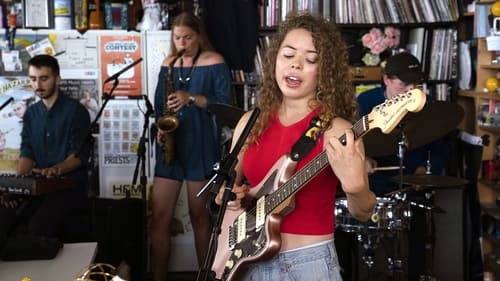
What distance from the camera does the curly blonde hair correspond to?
192 centimetres

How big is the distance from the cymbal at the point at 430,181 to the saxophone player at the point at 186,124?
3.60 feet

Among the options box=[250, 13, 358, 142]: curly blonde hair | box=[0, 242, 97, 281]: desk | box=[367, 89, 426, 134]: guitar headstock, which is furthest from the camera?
box=[0, 242, 97, 281]: desk

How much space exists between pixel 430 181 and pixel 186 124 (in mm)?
1380

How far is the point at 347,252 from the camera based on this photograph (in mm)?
3750

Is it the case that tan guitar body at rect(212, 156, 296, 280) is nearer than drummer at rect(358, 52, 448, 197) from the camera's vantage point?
Yes

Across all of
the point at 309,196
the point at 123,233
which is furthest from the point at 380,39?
the point at 309,196

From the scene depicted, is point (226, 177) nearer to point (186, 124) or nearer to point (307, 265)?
point (307, 265)

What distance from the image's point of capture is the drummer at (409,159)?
11.2 ft

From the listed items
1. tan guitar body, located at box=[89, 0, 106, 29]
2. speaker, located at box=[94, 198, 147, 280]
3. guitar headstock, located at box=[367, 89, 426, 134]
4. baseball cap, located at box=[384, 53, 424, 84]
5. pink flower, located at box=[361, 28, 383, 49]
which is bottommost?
speaker, located at box=[94, 198, 147, 280]

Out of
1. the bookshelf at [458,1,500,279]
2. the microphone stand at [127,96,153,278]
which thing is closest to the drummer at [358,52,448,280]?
the bookshelf at [458,1,500,279]

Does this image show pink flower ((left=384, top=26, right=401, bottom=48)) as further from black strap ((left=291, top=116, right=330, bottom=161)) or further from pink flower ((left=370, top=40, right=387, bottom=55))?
black strap ((left=291, top=116, right=330, bottom=161))

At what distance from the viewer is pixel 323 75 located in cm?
192

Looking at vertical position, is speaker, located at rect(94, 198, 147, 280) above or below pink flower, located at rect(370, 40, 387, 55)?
below

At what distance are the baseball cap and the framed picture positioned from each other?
2.08 meters
